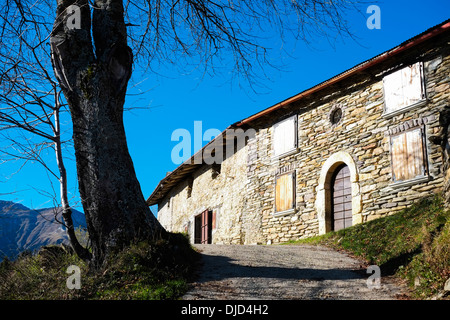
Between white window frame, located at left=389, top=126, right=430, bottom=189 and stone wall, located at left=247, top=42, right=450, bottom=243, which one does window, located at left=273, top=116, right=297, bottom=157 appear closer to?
stone wall, located at left=247, top=42, right=450, bottom=243

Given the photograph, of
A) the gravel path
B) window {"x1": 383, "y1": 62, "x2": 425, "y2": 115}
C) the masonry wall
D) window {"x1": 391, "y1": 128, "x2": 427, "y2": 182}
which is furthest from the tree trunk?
the masonry wall

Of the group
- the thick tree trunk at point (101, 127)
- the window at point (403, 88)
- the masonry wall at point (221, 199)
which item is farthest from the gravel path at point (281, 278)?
the masonry wall at point (221, 199)

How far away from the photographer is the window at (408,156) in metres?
10.2

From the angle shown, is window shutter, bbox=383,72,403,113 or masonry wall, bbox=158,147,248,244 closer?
window shutter, bbox=383,72,403,113

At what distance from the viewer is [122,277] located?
18.6 feet

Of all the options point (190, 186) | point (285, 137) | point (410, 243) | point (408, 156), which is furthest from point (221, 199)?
point (410, 243)

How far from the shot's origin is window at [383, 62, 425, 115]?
1062cm

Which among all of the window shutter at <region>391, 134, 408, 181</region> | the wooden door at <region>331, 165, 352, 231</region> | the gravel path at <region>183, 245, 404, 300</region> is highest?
the window shutter at <region>391, 134, 408, 181</region>

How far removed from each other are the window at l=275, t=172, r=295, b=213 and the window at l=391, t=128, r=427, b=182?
3379mm

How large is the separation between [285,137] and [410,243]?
668 centimetres

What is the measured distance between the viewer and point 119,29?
6.64 m

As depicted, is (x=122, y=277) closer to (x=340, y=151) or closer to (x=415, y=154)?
(x=415, y=154)
